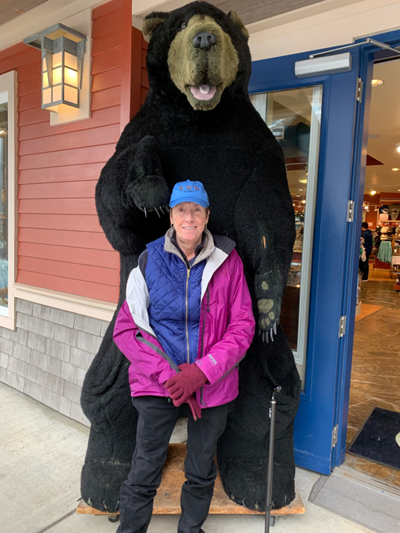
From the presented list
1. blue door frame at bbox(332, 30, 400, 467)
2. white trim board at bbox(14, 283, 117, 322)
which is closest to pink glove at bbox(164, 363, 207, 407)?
blue door frame at bbox(332, 30, 400, 467)

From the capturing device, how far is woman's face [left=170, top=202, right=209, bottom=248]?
1.59 meters

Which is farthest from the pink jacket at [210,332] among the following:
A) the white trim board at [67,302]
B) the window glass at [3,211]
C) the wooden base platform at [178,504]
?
the window glass at [3,211]

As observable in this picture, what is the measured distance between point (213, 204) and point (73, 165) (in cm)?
163

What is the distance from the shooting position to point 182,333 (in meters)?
1.61

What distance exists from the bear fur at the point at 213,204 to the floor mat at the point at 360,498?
1.07 feet

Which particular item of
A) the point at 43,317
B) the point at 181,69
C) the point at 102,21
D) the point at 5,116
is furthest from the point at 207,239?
the point at 5,116

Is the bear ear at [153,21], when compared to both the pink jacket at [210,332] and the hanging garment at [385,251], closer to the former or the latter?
the pink jacket at [210,332]

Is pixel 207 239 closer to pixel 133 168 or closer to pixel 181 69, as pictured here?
pixel 133 168

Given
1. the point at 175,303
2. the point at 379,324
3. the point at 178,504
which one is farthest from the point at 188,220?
the point at 379,324

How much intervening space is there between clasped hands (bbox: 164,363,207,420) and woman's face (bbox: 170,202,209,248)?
505 mm

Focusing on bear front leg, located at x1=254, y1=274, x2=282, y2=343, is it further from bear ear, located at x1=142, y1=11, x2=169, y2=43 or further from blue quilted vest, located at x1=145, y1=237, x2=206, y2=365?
bear ear, located at x1=142, y1=11, x2=169, y2=43

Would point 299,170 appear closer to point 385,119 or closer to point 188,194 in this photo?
point 188,194

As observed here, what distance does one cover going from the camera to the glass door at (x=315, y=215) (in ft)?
7.20

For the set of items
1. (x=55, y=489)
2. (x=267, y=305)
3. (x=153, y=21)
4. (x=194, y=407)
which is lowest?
(x=55, y=489)
